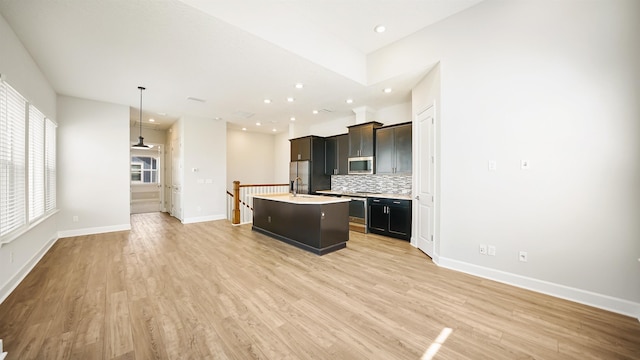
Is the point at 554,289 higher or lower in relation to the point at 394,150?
lower

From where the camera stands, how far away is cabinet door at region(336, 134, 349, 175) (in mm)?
6261

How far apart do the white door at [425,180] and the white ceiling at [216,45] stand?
0.83 m

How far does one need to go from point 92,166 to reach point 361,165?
598 centimetres

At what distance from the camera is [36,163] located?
3.63 m

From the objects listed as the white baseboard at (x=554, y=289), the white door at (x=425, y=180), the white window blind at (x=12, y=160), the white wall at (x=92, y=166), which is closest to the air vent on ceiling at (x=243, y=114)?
the white wall at (x=92, y=166)

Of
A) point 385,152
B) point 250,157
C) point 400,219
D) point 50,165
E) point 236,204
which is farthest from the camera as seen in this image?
point 250,157

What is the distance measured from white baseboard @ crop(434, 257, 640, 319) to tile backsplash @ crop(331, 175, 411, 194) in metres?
2.38

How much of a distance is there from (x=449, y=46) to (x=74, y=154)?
724 cm

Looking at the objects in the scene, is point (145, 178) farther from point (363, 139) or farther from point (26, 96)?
point (363, 139)

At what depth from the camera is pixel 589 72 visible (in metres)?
2.38

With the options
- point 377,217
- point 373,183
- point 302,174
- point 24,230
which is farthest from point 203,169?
point 377,217

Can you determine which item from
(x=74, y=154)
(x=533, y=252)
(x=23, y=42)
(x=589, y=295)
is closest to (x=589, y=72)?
(x=533, y=252)

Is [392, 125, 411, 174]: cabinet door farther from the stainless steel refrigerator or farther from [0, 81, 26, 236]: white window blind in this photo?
[0, 81, 26, 236]: white window blind

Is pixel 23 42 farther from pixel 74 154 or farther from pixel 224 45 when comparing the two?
pixel 74 154
